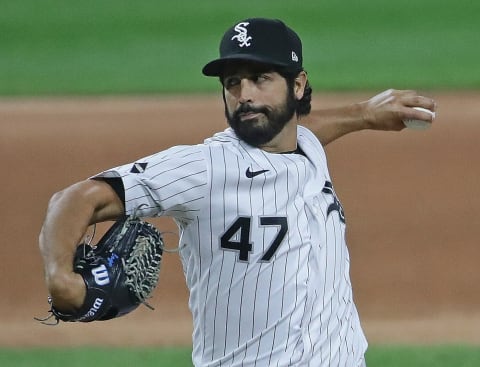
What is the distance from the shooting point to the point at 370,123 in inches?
178

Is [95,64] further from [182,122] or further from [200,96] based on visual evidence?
[182,122]

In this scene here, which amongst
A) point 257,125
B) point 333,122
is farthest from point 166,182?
point 333,122

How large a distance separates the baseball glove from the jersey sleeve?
0.07 metres

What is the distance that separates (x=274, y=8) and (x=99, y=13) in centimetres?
218

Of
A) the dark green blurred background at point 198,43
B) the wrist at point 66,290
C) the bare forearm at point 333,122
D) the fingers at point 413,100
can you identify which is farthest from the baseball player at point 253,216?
the dark green blurred background at point 198,43

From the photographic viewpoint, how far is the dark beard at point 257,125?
3697mm

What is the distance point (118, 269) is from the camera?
3.20 meters

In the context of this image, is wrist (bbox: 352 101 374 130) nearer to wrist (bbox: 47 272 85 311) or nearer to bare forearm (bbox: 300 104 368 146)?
bare forearm (bbox: 300 104 368 146)

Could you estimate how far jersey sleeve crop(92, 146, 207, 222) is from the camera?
3.29 metres

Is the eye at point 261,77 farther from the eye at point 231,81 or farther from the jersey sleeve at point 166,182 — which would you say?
the jersey sleeve at point 166,182

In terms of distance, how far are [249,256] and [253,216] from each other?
13 centimetres

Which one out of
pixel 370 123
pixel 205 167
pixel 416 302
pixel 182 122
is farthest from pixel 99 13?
pixel 205 167

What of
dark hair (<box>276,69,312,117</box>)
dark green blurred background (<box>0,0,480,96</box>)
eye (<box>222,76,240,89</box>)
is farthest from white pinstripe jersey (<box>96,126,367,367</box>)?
dark green blurred background (<box>0,0,480,96</box>)


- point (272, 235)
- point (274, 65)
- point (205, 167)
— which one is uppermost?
point (274, 65)
